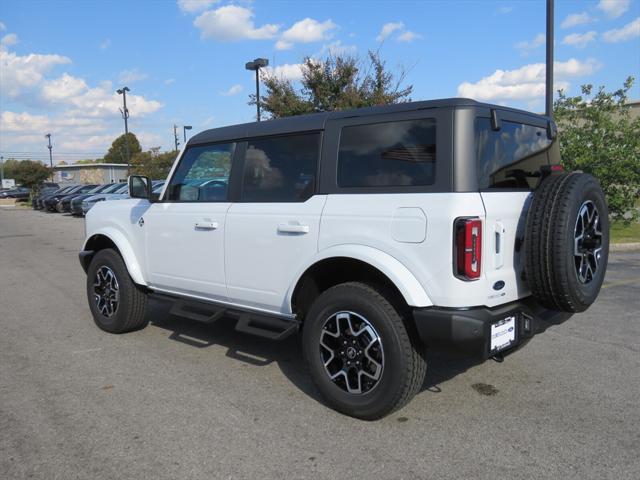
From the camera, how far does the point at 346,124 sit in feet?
12.6

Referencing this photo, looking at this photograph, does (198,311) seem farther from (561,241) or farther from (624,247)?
(624,247)

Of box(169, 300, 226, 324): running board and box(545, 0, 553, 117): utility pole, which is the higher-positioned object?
box(545, 0, 553, 117): utility pole

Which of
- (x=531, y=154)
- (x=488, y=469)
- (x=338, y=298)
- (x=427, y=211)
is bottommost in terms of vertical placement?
(x=488, y=469)

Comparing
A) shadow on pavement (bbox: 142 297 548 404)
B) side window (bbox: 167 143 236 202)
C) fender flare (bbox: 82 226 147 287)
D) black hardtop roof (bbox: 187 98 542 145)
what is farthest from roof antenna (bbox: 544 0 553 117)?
fender flare (bbox: 82 226 147 287)

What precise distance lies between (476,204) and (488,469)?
145 cm

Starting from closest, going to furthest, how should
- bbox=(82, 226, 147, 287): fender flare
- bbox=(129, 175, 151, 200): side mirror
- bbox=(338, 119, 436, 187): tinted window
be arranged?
1. bbox=(338, 119, 436, 187): tinted window
2. bbox=(129, 175, 151, 200): side mirror
3. bbox=(82, 226, 147, 287): fender flare

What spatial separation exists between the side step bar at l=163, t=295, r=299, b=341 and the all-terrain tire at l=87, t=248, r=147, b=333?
28.8 inches

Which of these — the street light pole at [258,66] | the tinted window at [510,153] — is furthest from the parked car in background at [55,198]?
the tinted window at [510,153]

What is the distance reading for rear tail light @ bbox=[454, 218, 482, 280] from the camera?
3137 millimetres

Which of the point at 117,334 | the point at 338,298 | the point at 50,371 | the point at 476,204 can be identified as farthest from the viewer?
the point at 117,334

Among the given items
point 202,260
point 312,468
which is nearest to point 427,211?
point 312,468

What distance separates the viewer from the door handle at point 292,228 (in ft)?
12.7

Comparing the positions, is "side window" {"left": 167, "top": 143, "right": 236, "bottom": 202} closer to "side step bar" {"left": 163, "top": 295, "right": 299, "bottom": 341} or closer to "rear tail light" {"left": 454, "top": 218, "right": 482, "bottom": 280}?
"side step bar" {"left": 163, "top": 295, "right": 299, "bottom": 341}

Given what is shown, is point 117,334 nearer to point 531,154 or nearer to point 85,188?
point 531,154
